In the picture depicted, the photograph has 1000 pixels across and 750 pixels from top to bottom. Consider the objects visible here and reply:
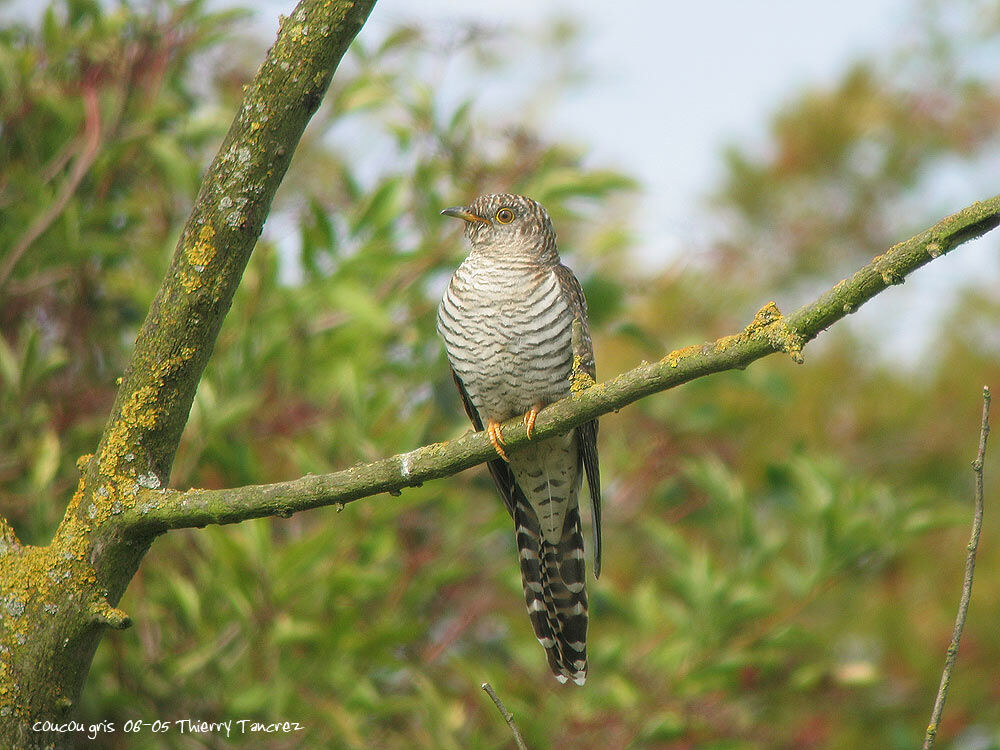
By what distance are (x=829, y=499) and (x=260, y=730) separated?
1931mm

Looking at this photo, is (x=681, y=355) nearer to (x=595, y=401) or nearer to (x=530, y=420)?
(x=595, y=401)

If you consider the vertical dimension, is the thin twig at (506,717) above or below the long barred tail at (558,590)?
below

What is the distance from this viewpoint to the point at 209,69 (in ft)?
14.0

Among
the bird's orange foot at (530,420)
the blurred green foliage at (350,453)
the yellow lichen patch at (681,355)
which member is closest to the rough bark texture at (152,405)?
the bird's orange foot at (530,420)

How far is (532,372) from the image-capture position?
313 cm

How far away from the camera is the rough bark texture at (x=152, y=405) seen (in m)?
1.95

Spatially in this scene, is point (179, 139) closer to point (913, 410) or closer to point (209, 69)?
point (209, 69)

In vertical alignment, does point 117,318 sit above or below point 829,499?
above

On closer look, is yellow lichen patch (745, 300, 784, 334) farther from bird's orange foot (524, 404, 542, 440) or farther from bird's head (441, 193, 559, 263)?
bird's head (441, 193, 559, 263)

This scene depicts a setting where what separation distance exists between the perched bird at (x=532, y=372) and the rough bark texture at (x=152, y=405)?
46.5 inches

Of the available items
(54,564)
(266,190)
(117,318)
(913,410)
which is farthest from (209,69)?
(913,410)

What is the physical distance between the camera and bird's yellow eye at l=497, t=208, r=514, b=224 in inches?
137

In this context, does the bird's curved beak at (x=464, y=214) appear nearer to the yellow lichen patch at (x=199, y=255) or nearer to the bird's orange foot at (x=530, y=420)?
the bird's orange foot at (x=530, y=420)

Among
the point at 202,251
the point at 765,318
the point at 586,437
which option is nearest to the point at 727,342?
the point at 765,318
